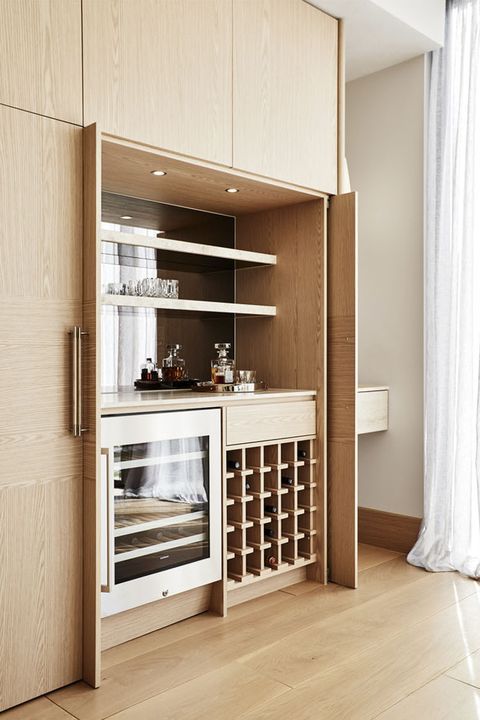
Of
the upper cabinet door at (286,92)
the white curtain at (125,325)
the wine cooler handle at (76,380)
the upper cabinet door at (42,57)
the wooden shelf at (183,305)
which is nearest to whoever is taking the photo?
the upper cabinet door at (42,57)

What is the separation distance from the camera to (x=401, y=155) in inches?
138

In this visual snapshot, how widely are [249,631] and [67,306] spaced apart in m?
1.38

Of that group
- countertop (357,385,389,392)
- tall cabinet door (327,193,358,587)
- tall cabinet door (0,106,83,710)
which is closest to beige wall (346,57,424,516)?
countertop (357,385,389,392)

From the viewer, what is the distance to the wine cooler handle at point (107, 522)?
2.16 metres

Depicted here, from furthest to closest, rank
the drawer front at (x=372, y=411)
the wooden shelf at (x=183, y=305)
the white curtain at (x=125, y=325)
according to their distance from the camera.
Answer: the drawer front at (x=372, y=411)
the white curtain at (x=125, y=325)
the wooden shelf at (x=183, y=305)

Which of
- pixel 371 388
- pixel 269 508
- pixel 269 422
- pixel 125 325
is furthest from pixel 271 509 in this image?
pixel 125 325

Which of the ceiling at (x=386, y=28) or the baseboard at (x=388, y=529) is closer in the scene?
the ceiling at (x=386, y=28)

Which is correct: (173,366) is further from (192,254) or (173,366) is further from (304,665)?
(304,665)

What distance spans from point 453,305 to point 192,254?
1298 mm

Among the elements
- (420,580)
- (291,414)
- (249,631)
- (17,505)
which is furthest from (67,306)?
(420,580)

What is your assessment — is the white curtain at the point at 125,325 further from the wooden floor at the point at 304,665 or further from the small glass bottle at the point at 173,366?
the wooden floor at the point at 304,665

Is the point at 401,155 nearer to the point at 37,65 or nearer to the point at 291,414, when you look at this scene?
the point at 291,414

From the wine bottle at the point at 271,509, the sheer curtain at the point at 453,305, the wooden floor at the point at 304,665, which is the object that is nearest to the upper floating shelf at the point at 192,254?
the sheer curtain at the point at 453,305

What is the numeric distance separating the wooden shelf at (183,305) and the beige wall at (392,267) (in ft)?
2.44
